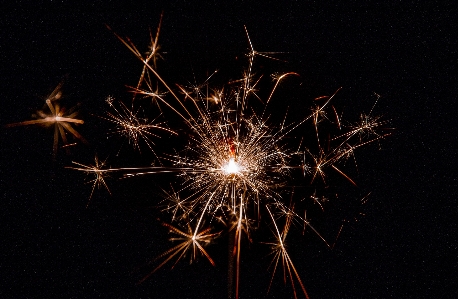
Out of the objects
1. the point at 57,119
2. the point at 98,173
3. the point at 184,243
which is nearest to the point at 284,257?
the point at 184,243

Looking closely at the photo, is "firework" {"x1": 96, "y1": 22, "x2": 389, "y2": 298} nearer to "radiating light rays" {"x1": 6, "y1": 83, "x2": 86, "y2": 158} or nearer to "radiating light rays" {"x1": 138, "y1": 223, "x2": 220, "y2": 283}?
"radiating light rays" {"x1": 138, "y1": 223, "x2": 220, "y2": 283}

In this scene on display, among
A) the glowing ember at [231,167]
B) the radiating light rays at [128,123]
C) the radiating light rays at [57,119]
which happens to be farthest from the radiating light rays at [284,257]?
the radiating light rays at [57,119]

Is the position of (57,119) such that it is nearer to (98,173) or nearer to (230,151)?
(98,173)

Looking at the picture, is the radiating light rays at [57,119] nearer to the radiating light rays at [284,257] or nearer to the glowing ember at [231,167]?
the glowing ember at [231,167]

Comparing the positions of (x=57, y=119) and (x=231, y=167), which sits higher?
(x=57, y=119)

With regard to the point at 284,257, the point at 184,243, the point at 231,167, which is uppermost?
the point at 231,167

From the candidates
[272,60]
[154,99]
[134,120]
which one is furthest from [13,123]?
[272,60]

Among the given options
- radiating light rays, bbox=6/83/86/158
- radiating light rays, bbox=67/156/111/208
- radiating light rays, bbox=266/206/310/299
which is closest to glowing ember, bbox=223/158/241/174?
radiating light rays, bbox=266/206/310/299
